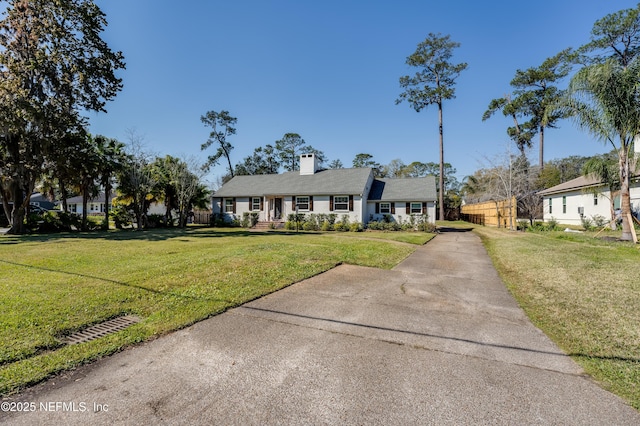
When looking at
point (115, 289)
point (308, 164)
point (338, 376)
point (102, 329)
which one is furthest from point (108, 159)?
point (338, 376)

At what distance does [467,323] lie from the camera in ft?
14.8

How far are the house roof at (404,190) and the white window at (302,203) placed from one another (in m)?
5.47

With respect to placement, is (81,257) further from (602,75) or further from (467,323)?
(602,75)

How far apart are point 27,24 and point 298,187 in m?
19.5

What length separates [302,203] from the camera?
82.5 ft

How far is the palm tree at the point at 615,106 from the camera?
12164mm

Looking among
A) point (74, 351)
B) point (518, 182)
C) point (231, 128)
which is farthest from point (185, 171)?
Answer: point (518, 182)

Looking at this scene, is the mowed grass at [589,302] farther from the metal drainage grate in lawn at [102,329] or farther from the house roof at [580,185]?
the house roof at [580,185]

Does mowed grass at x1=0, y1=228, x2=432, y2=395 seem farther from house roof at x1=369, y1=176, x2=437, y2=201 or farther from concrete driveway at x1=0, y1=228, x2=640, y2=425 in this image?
house roof at x1=369, y1=176, x2=437, y2=201

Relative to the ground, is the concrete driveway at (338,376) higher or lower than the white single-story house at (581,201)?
lower

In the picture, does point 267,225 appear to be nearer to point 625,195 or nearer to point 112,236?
point 112,236

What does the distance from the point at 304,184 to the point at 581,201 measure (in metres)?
20.7

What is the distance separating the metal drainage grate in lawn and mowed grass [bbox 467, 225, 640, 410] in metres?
5.81

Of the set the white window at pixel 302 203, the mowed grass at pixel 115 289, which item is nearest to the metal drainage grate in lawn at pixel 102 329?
the mowed grass at pixel 115 289
